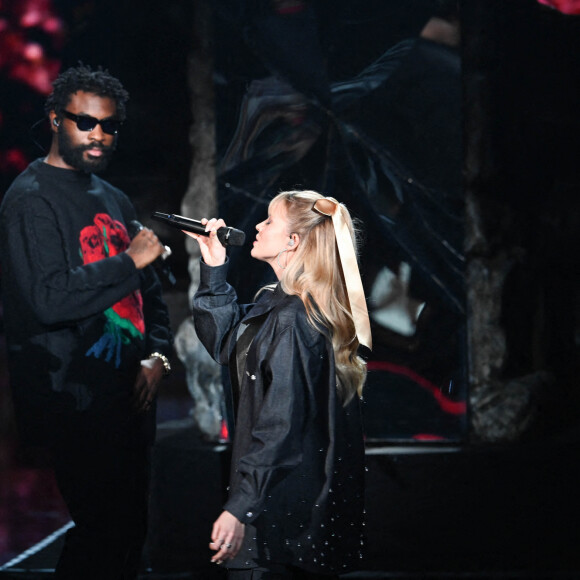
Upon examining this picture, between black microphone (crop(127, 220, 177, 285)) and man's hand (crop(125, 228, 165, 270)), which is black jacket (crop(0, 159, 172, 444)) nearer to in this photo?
man's hand (crop(125, 228, 165, 270))

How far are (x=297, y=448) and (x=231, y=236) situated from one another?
703 mm

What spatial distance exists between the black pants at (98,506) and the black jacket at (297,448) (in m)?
1.01

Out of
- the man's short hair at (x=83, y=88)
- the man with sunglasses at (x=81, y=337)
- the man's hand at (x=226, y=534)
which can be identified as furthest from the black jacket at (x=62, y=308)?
the man's hand at (x=226, y=534)

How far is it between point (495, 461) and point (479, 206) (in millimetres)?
1133

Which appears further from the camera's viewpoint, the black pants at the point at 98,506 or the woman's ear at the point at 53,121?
the woman's ear at the point at 53,121

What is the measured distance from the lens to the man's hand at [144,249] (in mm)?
3359

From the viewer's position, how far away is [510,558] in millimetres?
3701

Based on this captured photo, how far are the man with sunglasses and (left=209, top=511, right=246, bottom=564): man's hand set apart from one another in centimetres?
112

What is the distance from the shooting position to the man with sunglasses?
320cm

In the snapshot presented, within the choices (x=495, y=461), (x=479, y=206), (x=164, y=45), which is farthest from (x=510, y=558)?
(x=164, y=45)

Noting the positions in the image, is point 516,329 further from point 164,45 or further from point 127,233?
point 164,45

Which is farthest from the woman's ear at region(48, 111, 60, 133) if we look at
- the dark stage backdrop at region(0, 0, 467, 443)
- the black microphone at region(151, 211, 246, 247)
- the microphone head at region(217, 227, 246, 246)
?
the microphone head at region(217, 227, 246, 246)

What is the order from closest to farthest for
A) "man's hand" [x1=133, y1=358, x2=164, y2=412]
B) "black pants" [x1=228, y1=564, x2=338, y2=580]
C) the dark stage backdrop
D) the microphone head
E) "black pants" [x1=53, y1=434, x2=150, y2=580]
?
1. "black pants" [x1=228, y1=564, x2=338, y2=580]
2. the microphone head
3. "black pants" [x1=53, y1=434, x2=150, y2=580]
4. "man's hand" [x1=133, y1=358, x2=164, y2=412]
5. the dark stage backdrop

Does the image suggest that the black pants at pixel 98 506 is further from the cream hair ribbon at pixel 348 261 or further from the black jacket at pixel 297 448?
the cream hair ribbon at pixel 348 261
